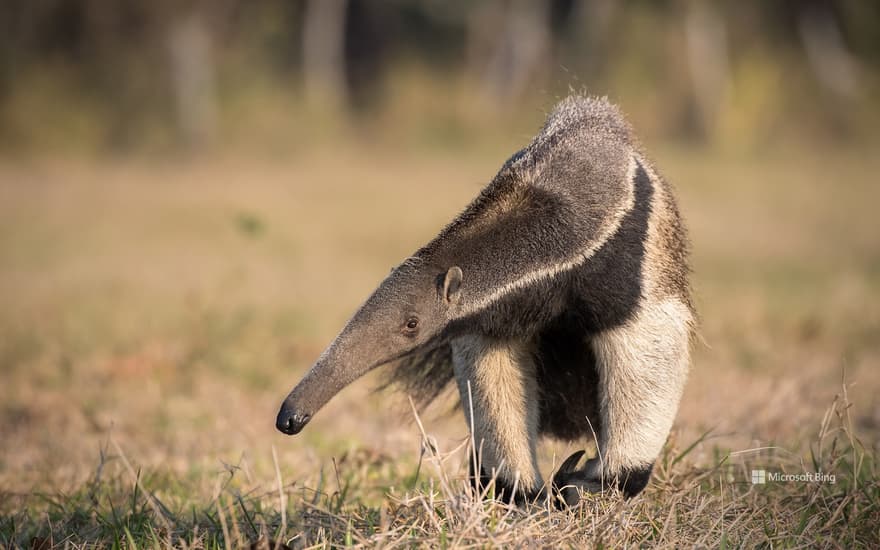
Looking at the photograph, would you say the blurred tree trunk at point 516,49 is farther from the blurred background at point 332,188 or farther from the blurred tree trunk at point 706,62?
the blurred tree trunk at point 706,62

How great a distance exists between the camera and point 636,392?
11.0 ft

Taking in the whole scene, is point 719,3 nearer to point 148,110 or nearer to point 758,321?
point 148,110

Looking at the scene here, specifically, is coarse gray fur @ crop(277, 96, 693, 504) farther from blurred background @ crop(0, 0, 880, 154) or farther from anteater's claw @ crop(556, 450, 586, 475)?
blurred background @ crop(0, 0, 880, 154)

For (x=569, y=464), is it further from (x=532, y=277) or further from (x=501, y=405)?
(x=532, y=277)

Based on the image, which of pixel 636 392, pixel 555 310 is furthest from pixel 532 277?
pixel 636 392

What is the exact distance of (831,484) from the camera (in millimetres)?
3641

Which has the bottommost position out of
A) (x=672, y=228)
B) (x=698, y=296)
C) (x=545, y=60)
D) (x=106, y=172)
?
(x=698, y=296)

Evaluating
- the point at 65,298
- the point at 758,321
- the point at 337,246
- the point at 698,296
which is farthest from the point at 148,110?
the point at 698,296

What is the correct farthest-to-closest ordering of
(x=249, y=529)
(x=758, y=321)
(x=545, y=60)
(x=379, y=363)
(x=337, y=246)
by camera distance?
(x=545, y=60)
(x=337, y=246)
(x=758, y=321)
(x=249, y=529)
(x=379, y=363)

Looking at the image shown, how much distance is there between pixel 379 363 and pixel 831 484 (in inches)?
71.3

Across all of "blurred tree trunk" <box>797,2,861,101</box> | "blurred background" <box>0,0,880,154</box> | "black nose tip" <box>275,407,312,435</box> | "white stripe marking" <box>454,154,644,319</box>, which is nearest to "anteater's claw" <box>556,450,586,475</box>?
"white stripe marking" <box>454,154,644,319</box>

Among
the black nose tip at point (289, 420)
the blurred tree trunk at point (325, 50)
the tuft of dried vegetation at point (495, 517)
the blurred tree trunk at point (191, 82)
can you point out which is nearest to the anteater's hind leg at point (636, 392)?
the tuft of dried vegetation at point (495, 517)

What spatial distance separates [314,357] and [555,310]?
5121 mm

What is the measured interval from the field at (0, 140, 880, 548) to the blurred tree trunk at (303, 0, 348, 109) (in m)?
3.67
